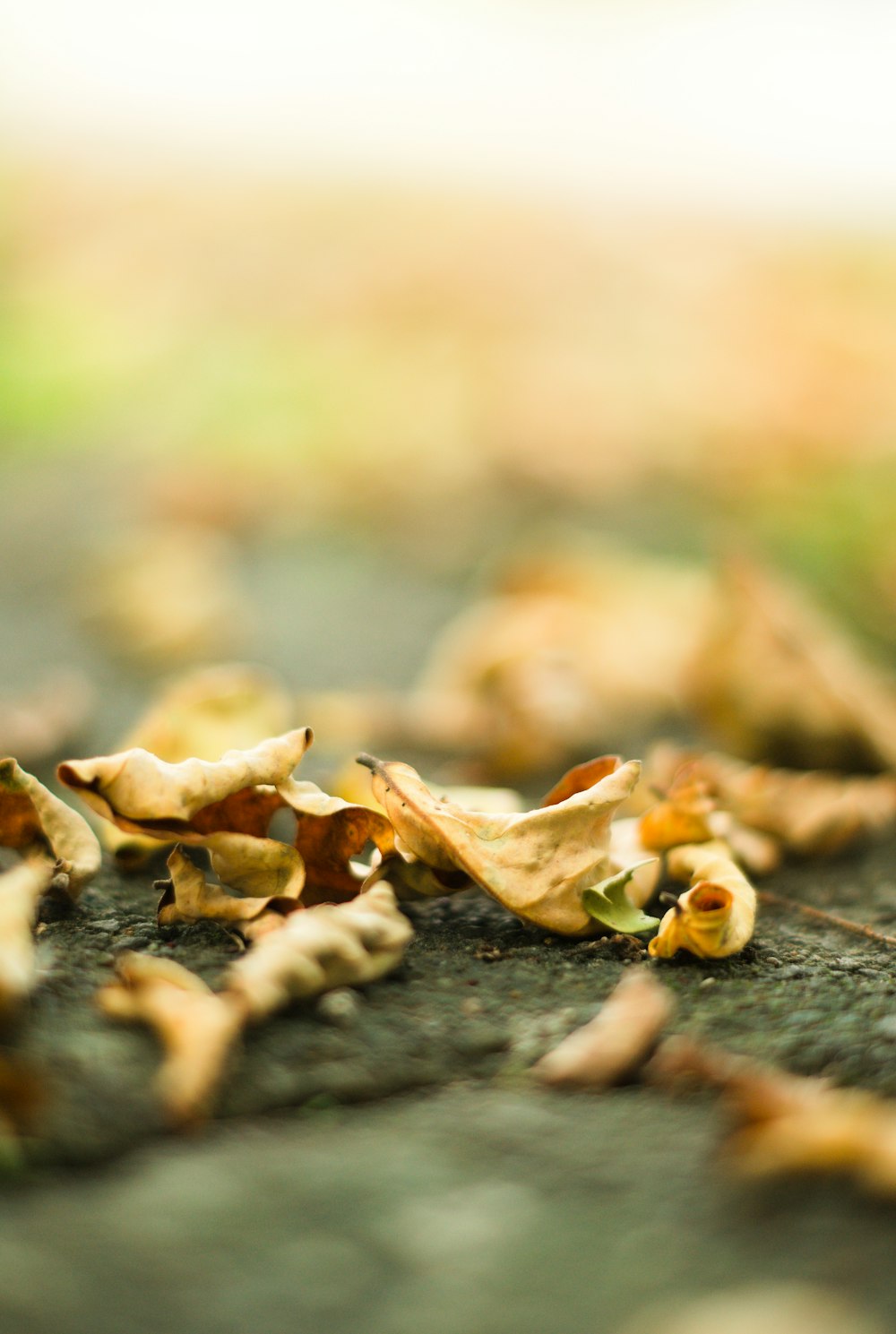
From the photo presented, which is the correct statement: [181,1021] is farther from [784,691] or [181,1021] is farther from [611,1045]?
[784,691]

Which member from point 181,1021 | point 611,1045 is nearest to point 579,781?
point 611,1045

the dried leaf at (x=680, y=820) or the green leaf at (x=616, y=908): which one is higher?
the dried leaf at (x=680, y=820)

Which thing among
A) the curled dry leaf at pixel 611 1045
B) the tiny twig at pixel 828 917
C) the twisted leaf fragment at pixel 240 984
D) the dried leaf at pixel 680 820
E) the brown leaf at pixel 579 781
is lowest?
the tiny twig at pixel 828 917

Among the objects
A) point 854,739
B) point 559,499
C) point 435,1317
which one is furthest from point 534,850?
point 559,499

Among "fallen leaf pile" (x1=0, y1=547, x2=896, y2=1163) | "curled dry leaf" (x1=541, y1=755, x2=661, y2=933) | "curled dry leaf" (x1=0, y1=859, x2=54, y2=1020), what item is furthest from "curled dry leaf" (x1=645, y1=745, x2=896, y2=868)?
"curled dry leaf" (x1=0, y1=859, x2=54, y2=1020)

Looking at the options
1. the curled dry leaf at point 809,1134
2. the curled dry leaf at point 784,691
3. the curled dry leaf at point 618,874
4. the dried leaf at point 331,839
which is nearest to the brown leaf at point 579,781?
the curled dry leaf at point 618,874

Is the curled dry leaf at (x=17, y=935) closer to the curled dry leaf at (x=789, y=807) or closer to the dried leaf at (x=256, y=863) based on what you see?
the dried leaf at (x=256, y=863)

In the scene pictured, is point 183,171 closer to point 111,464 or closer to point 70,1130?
point 111,464
